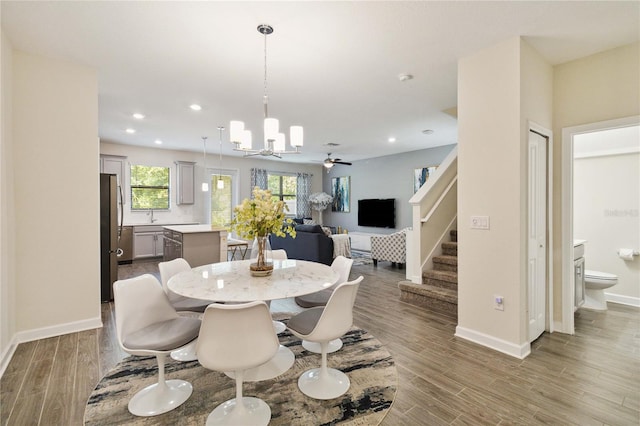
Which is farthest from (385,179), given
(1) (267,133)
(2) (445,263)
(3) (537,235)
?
(1) (267,133)

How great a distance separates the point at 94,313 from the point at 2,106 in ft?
6.98

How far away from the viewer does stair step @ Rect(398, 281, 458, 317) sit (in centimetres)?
A: 369

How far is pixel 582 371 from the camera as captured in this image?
238 cm

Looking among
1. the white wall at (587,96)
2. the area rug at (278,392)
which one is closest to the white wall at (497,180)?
the white wall at (587,96)

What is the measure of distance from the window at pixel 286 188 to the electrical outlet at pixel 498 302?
736cm

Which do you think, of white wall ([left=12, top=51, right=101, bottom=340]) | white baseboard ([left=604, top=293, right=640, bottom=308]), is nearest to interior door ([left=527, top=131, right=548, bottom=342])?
white baseboard ([left=604, top=293, right=640, bottom=308])

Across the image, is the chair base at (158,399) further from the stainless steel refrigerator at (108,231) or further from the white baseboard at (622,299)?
the white baseboard at (622,299)

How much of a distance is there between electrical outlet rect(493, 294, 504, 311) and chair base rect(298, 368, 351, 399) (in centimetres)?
157

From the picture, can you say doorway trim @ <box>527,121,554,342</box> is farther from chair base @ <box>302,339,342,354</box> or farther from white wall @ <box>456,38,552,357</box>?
chair base @ <box>302,339,342,354</box>

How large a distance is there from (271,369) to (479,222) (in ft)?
7.56

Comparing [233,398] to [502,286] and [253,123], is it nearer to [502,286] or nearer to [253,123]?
[502,286]

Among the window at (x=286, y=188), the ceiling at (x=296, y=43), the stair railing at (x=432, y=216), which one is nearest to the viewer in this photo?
the ceiling at (x=296, y=43)

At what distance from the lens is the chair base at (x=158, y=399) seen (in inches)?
75.6

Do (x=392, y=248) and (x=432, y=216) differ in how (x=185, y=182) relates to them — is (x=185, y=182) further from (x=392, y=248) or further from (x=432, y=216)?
(x=432, y=216)
